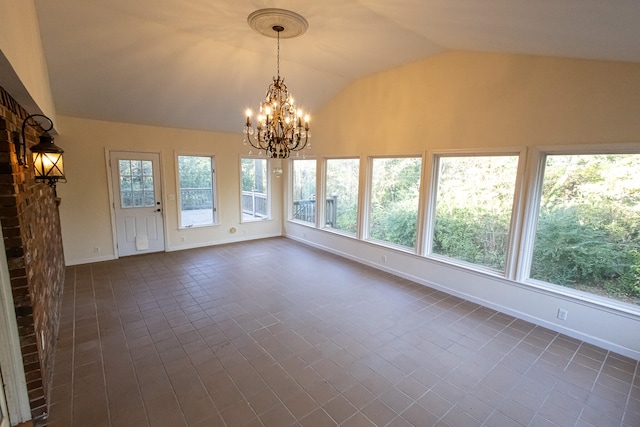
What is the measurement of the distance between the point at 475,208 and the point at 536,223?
74cm

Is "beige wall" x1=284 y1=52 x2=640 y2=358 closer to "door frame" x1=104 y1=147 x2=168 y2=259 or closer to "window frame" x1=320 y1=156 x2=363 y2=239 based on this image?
"window frame" x1=320 y1=156 x2=363 y2=239

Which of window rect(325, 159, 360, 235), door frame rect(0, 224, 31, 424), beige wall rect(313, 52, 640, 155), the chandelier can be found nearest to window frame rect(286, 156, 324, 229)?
window rect(325, 159, 360, 235)

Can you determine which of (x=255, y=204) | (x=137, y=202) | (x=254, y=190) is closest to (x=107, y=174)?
(x=137, y=202)

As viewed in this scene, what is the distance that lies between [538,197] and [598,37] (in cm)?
166

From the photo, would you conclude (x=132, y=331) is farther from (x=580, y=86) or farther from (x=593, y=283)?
(x=580, y=86)

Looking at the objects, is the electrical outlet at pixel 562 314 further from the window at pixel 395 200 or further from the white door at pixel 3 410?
the white door at pixel 3 410

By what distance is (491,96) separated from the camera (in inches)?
139

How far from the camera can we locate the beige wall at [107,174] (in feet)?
16.2

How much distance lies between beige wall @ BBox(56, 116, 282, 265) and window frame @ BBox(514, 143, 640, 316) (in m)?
5.51

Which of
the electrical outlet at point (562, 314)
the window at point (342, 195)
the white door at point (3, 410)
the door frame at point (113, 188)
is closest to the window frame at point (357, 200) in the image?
the window at point (342, 195)

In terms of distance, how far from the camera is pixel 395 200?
16.3 ft

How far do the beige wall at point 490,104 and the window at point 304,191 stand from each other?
4.79 ft

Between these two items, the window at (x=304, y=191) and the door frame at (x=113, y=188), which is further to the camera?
the window at (x=304, y=191)

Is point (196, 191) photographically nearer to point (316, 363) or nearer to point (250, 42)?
point (250, 42)
